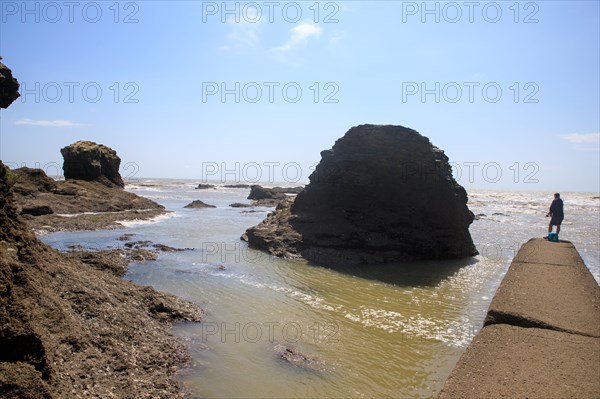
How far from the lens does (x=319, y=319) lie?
9344 mm

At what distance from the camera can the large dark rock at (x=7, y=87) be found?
7.16 m

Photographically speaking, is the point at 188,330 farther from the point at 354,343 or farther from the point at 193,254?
the point at 193,254

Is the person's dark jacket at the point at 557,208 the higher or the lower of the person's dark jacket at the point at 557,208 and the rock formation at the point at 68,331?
the higher

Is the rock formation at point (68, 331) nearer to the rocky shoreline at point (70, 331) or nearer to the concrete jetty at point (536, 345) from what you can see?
the rocky shoreline at point (70, 331)

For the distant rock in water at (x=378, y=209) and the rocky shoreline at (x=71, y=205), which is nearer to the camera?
the distant rock in water at (x=378, y=209)

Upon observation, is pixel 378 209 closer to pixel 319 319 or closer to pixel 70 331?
pixel 319 319

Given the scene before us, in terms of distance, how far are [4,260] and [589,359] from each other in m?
8.22


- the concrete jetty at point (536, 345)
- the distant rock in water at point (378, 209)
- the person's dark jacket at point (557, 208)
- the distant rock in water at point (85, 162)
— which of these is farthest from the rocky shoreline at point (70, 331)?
the distant rock in water at point (85, 162)

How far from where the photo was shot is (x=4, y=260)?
4.96 meters

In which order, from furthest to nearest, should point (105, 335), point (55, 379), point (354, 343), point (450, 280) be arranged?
point (450, 280)
point (354, 343)
point (105, 335)
point (55, 379)

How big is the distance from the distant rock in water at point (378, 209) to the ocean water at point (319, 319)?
3.65 ft

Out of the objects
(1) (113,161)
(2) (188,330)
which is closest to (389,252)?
(2) (188,330)

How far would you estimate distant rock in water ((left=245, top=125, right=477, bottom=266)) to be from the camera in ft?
55.7

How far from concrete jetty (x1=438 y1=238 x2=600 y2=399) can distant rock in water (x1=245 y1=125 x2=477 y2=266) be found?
7544 mm
